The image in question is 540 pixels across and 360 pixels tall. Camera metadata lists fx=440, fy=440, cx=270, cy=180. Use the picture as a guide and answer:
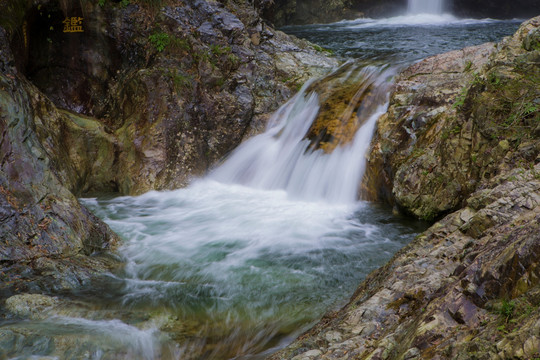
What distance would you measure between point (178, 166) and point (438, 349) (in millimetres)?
7280

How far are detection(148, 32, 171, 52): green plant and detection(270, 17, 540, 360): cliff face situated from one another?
4779 millimetres

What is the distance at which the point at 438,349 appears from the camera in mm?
2215

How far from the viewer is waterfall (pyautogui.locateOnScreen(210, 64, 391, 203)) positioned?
27.0 ft

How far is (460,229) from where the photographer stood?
12.4 feet

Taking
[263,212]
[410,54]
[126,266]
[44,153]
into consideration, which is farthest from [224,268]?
[410,54]

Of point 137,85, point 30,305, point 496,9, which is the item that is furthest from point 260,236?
point 496,9

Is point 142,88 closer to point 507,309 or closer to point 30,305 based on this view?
point 30,305

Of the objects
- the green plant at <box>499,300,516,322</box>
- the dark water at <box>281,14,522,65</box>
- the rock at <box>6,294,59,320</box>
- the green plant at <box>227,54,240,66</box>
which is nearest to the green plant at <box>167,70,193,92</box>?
the green plant at <box>227,54,240,66</box>

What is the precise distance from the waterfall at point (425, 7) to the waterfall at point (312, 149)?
1637 centimetres

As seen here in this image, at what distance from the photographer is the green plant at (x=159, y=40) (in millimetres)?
9180

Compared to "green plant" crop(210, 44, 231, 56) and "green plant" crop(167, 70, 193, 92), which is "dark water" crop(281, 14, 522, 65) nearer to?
"green plant" crop(210, 44, 231, 56)

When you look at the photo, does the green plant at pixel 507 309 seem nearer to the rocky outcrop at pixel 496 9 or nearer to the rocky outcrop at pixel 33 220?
the rocky outcrop at pixel 33 220

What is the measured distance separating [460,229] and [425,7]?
77.9 feet

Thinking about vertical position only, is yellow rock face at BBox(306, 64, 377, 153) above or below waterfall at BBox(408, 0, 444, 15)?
below
